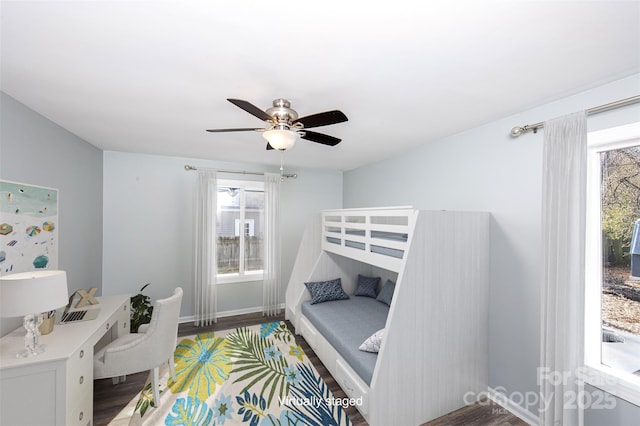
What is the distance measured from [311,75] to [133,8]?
2.87ft

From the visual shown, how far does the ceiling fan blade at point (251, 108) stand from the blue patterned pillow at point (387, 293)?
8.52ft

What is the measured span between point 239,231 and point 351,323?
7.69ft

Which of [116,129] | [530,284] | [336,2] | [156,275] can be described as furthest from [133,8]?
[156,275]

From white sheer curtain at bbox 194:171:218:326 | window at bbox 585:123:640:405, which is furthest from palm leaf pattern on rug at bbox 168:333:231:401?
window at bbox 585:123:640:405

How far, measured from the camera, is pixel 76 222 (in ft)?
9.09

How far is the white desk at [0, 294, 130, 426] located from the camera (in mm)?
1514

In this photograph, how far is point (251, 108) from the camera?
151 cm

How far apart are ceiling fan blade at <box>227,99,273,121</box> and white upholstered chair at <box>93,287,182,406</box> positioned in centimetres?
171

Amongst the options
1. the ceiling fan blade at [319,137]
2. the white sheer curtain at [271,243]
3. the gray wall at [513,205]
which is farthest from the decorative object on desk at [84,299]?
the gray wall at [513,205]

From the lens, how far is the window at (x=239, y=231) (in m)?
4.05

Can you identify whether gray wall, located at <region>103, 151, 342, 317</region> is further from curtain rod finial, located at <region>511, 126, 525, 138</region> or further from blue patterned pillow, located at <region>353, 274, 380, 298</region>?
curtain rod finial, located at <region>511, 126, 525, 138</region>

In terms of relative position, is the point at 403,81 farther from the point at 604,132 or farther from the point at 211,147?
the point at 211,147

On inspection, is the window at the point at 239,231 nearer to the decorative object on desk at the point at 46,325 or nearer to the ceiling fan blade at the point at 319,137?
the decorative object on desk at the point at 46,325

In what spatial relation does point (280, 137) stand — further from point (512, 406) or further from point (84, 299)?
point (512, 406)
